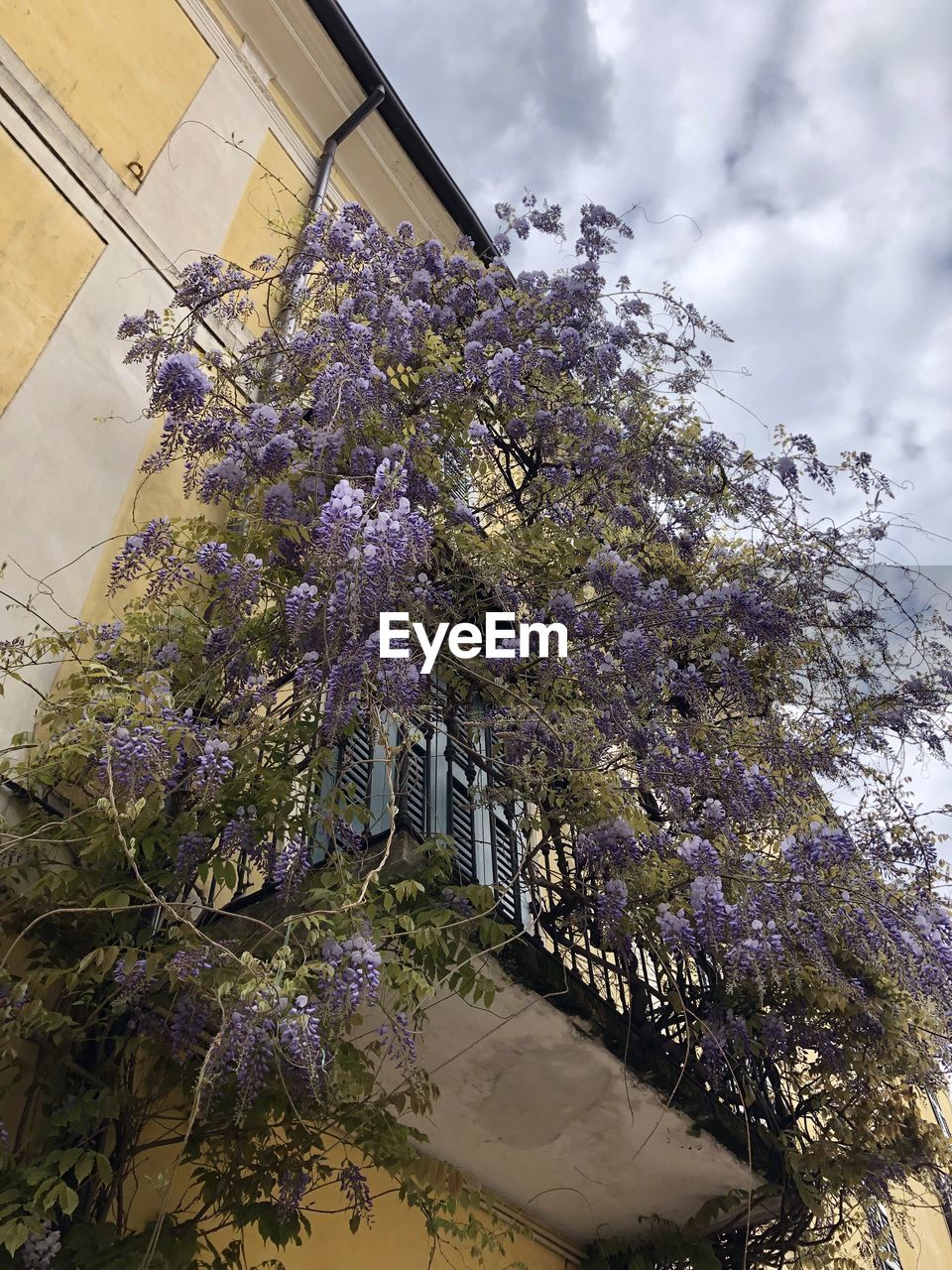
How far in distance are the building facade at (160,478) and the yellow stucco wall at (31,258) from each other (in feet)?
0.04

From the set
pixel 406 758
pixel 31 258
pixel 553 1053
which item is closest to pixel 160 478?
pixel 31 258

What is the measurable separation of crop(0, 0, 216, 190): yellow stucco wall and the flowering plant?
951 mm

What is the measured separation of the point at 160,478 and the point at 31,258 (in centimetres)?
116

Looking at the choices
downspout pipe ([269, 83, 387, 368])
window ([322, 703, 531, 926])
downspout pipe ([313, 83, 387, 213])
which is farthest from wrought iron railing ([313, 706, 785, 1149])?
downspout pipe ([313, 83, 387, 213])

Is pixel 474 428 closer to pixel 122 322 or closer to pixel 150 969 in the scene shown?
pixel 122 322

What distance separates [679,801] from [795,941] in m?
0.75

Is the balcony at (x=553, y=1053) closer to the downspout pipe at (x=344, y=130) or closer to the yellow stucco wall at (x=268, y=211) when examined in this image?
the yellow stucco wall at (x=268, y=211)

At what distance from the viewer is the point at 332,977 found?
9.55 ft

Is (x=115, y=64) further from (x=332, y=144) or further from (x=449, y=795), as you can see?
(x=449, y=795)

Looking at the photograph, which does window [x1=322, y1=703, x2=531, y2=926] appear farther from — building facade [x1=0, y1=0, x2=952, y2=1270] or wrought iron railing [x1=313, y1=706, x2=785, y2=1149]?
building facade [x1=0, y1=0, x2=952, y2=1270]

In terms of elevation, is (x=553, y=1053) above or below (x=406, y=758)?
below

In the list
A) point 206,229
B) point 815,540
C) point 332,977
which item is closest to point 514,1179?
point 332,977

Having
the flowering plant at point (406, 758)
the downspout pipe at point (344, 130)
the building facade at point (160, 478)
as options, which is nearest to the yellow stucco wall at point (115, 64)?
the building facade at point (160, 478)

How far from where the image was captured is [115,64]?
568 centimetres
